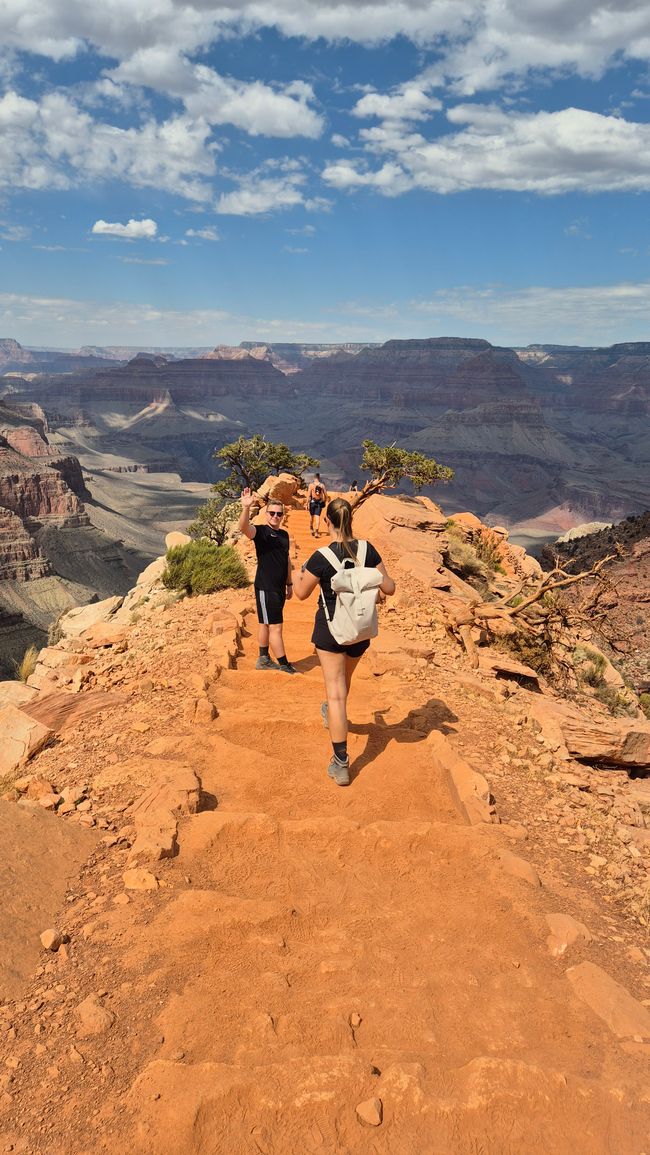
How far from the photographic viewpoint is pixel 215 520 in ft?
77.2

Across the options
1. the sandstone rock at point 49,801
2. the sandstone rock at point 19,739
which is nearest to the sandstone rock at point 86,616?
the sandstone rock at point 19,739

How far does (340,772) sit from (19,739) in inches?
110

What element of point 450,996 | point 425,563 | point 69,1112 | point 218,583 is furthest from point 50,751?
point 425,563

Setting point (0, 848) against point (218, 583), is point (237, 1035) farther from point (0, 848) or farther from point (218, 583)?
point (218, 583)

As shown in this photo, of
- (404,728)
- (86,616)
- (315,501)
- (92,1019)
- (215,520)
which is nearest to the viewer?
(92,1019)

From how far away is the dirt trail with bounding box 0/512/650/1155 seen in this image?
252 cm

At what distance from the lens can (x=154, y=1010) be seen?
298cm

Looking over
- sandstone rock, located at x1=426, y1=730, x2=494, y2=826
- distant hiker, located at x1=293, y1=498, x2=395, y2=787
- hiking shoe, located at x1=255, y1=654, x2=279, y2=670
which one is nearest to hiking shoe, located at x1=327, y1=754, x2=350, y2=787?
distant hiker, located at x1=293, y1=498, x2=395, y2=787

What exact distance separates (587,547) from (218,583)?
3795 centimetres

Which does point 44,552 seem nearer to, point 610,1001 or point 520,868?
point 520,868

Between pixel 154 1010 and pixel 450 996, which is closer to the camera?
pixel 154 1010

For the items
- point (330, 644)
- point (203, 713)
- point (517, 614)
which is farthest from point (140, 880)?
point (517, 614)

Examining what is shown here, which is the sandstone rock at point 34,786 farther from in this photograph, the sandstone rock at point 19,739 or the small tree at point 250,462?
the small tree at point 250,462

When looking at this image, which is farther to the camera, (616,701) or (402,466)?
(402,466)
